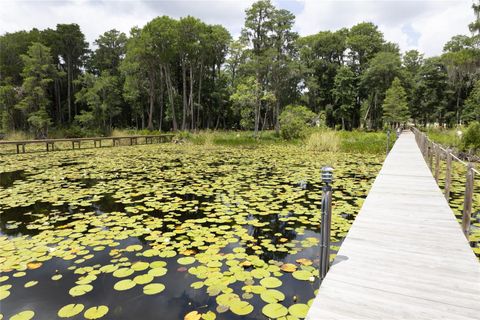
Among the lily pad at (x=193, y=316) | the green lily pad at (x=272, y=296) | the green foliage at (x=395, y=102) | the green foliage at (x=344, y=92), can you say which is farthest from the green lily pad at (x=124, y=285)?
the green foliage at (x=344, y=92)

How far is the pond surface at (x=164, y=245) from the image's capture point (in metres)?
2.48

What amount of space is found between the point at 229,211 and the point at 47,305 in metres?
2.92

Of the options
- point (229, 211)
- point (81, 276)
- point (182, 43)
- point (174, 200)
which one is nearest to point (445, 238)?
point (229, 211)

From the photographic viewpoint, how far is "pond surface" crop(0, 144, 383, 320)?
2.48m

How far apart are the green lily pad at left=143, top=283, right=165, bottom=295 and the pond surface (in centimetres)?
1

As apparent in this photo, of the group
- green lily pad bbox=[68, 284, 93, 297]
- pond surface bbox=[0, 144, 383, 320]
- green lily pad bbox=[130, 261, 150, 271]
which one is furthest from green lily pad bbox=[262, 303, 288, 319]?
green lily pad bbox=[68, 284, 93, 297]

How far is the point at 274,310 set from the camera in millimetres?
2332

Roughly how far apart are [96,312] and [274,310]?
4.87 feet

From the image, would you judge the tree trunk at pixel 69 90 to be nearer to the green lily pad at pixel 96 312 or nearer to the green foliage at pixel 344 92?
the green foliage at pixel 344 92

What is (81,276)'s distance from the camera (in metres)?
2.89

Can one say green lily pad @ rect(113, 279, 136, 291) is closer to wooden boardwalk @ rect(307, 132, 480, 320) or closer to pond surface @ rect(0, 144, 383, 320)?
pond surface @ rect(0, 144, 383, 320)

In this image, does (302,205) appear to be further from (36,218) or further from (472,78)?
(472,78)

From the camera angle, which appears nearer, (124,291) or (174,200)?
(124,291)

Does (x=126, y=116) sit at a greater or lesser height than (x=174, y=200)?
greater
